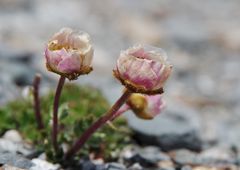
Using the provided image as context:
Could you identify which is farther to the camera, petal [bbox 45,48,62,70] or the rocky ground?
the rocky ground

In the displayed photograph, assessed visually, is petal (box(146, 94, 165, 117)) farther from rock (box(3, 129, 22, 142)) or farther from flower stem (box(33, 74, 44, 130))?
rock (box(3, 129, 22, 142))

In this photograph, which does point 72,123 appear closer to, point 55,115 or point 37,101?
point 37,101

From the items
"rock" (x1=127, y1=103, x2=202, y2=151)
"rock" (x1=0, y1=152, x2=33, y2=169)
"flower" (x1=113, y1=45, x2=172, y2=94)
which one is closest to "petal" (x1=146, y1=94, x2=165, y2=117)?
"flower" (x1=113, y1=45, x2=172, y2=94)

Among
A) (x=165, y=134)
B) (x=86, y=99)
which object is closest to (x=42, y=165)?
(x=165, y=134)

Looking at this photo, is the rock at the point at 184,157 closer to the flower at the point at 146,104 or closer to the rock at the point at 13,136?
the flower at the point at 146,104

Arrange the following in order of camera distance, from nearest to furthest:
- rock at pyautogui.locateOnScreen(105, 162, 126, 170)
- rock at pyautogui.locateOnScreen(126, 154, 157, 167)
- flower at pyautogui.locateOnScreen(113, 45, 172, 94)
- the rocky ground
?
flower at pyautogui.locateOnScreen(113, 45, 172, 94) < rock at pyautogui.locateOnScreen(105, 162, 126, 170) < rock at pyautogui.locateOnScreen(126, 154, 157, 167) < the rocky ground

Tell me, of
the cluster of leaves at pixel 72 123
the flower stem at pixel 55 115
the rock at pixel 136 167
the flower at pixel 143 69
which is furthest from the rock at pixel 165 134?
the flower at pixel 143 69

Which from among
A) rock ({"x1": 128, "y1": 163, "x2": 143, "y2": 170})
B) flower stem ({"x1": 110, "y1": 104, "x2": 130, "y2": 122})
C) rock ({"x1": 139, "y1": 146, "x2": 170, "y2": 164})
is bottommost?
rock ({"x1": 128, "y1": 163, "x2": 143, "y2": 170})
